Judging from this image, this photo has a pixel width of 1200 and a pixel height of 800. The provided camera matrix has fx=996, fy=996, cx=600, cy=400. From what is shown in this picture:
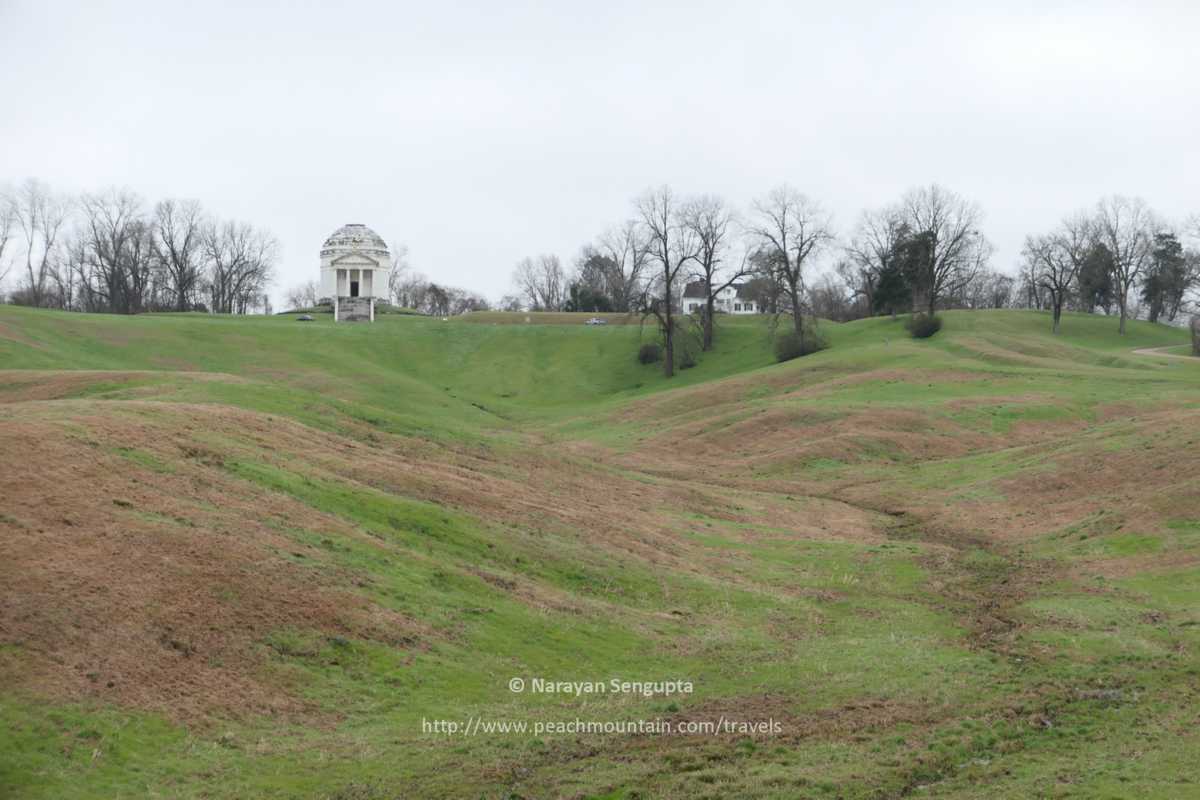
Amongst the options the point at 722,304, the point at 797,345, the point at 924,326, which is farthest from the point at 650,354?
the point at 722,304

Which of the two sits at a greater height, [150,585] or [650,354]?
[650,354]

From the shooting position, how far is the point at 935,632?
2170 cm

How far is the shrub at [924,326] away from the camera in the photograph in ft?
253

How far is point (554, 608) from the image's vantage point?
2091cm

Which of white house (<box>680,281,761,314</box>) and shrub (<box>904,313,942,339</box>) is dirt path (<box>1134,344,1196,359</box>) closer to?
shrub (<box>904,313,942,339</box>)

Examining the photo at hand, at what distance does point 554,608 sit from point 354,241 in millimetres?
96235

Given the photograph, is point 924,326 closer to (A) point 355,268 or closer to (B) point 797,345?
(B) point 797,345

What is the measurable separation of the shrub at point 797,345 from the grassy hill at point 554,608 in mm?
30488

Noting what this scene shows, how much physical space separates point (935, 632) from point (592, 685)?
857cm

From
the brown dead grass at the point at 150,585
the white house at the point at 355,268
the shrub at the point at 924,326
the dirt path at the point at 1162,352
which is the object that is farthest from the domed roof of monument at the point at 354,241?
the brown dead grass at the point at 150,585

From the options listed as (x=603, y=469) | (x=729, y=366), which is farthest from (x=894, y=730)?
(x=729, y=366)

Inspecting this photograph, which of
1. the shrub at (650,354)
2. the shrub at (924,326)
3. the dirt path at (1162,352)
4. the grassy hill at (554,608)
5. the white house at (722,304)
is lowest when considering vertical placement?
the grassy hill at (554,608)

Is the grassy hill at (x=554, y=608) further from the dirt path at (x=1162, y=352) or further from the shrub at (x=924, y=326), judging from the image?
the shrub at (x=924, y=326)

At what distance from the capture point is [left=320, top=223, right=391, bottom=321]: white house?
103m
